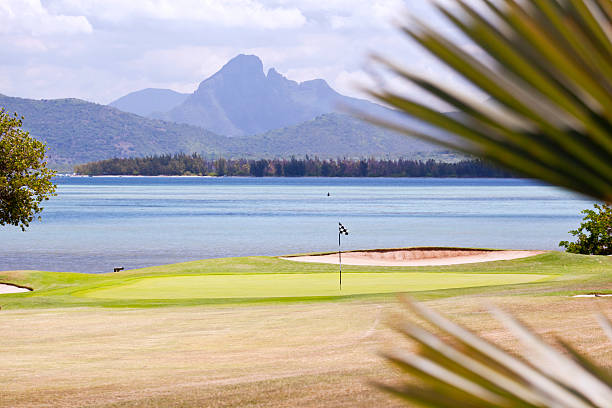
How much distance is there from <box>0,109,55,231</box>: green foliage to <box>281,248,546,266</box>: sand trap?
9.46 meters

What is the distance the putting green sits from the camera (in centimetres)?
1640

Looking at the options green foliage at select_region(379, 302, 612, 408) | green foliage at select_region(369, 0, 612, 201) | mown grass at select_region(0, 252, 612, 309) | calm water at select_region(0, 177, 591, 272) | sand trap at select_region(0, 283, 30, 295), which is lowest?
calm water at select_region(0, 177, 591, 272)

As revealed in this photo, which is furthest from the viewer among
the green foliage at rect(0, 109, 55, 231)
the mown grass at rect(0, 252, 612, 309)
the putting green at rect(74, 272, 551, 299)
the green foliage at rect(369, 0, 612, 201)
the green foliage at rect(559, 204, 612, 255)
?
the green foliage at rect(559, 204, 612, 255)

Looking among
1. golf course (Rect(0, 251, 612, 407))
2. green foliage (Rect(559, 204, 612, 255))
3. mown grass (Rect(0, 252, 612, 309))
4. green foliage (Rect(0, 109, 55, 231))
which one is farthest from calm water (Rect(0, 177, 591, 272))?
golf course (Rect(0, 251, 612, 407))

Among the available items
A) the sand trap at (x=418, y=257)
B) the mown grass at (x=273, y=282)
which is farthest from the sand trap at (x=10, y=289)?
the sand trap at (x=418, y=257)

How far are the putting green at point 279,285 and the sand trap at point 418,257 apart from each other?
695 centimetres

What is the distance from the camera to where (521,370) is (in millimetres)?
465

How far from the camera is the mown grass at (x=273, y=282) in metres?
14.2

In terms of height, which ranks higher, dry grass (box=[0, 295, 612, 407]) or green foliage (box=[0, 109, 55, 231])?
green foliage (box=[0, 109, 55, 231])

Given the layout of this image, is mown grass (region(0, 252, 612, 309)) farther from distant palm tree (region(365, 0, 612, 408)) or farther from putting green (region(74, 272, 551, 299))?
distant palm tree (region(365, 0, 612, 408))

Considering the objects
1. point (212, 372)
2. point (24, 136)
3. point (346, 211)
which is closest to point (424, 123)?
point (212, 372)

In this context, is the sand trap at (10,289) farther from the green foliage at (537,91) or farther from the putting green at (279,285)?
the green foliage at (537,91)

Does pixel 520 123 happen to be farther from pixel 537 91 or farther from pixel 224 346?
pixel 224 346

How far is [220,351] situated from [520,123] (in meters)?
7.45
